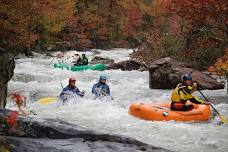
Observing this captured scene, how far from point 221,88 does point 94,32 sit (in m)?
29.2

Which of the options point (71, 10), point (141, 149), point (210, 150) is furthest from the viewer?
point (71, 10)

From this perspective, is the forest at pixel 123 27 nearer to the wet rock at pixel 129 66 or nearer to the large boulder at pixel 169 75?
the wet rock at pixel 129 66

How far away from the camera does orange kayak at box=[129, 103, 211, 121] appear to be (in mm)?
10586

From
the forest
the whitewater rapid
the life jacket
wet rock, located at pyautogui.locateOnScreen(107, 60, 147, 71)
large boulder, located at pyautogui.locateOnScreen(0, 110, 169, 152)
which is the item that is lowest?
the whitewater rapid

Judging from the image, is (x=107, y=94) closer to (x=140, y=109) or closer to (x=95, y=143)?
(x=140, y=109)

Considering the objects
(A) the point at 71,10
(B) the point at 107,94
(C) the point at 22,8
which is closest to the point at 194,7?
(B) the point at 107,94

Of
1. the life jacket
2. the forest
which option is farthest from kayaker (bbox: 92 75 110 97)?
→ the forest

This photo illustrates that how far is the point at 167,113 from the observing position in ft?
34.9

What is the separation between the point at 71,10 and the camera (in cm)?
3878

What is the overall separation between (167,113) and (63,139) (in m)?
5.06

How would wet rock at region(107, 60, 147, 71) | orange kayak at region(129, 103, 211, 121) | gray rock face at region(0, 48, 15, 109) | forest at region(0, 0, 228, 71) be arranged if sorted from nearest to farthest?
gray rock face at region(0, 48, 15, 109) → orange kayak at region(129, 103, 211, 121) → forest at region(0, 0, 228, 71) → wet rock at region(107, 60, 147, 71)

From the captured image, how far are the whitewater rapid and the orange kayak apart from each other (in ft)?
0.69

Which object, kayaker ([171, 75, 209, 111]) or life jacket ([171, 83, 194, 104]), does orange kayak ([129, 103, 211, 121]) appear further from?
life jacket ([171, 83, 194, 104])

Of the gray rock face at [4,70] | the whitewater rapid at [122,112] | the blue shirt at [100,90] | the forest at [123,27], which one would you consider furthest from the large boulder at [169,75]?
the gray rock face at [4,70]
